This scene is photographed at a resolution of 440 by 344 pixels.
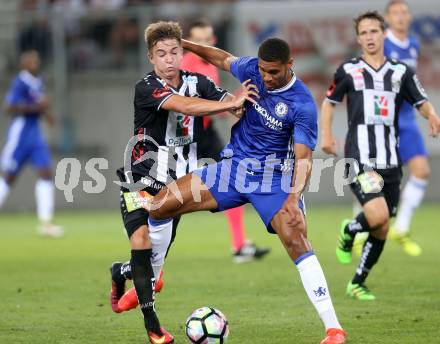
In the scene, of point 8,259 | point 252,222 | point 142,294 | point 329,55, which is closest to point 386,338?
point 142,294

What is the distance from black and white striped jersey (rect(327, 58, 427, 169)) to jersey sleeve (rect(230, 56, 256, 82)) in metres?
2.05

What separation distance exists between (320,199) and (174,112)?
45.7 feet

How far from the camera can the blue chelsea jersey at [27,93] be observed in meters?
16.0

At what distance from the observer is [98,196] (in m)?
21.2

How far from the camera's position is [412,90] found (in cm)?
942

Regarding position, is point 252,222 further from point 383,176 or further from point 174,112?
point 174,112

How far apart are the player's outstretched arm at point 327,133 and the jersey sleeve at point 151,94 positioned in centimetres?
237

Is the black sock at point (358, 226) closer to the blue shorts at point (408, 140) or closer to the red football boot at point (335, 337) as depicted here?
the red football boot at point (335, 337)

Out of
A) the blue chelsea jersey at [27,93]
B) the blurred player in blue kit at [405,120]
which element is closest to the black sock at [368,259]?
the blurred player in blue kit at [405,120]

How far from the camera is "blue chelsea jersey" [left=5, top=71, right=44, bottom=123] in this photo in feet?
52.5

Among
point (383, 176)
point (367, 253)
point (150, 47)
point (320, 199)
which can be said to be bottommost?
point (320, 199)

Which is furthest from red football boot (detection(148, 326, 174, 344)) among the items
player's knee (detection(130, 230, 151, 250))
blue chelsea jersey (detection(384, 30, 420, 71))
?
blue chelsea jersey (detection(384, 30, 420, 71))

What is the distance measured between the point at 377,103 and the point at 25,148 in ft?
26.5

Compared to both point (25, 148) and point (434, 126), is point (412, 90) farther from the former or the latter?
point (25, 148)
